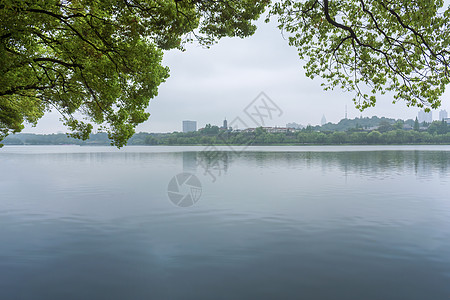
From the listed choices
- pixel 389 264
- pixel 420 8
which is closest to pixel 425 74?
pixel 420 8

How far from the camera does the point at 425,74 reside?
41.0 ft

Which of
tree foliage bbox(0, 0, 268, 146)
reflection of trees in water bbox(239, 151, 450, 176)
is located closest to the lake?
tree foliage bbox(0, 0, 268, 146)

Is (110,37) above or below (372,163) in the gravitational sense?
above

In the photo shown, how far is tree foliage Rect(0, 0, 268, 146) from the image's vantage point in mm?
10375

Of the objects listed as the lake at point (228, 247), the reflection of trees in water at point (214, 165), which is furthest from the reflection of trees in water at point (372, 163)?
the lake at point (228, 247)

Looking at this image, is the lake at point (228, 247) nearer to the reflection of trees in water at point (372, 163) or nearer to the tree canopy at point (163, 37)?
the tree canopy at point (163, 37)

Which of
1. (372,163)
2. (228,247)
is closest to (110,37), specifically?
(228,247)

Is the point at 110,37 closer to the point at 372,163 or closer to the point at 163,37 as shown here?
the point at 163,37

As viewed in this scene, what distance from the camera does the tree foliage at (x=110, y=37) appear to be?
34.0ft

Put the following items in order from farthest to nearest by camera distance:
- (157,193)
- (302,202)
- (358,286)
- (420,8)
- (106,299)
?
1. (157,193)
2. (302,202)
3. (420,8)
4. (358,286)
5. (106,299)

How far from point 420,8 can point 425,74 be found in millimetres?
2954

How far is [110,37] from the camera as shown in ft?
38.9

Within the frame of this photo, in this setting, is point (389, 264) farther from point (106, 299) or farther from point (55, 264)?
point (55, 264)

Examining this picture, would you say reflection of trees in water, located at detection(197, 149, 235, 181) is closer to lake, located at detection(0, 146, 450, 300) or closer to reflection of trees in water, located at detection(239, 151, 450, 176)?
reflection of trees in water, located at detection(239, 151, 450, 176)
